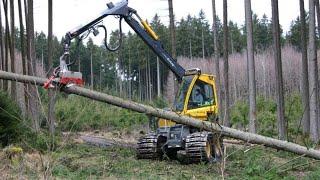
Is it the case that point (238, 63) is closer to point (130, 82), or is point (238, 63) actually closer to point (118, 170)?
point (130, 82)

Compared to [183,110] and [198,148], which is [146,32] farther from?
[198,148]

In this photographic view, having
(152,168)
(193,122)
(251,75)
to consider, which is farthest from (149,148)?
(251,75)

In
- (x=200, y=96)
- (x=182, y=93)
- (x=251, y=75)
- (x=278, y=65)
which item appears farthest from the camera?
(x=278, y=65)

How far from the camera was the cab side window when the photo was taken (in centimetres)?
1212

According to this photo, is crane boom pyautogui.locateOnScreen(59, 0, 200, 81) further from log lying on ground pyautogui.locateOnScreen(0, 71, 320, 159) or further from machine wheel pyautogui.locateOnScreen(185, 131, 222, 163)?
log lying on ground pyautogui.locateOnScreen(0, 71, 320, 159)

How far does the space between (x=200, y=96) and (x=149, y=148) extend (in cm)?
182

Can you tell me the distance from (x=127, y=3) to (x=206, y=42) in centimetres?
5535

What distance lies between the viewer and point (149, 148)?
12000 millimetres

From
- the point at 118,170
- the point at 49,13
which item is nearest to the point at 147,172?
the point at 118,170

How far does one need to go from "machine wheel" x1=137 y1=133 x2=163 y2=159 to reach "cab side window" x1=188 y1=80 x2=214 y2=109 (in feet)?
3.97

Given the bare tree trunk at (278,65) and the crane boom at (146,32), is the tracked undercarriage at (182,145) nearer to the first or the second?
the crane boom at (146,32)

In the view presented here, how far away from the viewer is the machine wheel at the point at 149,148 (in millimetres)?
12000

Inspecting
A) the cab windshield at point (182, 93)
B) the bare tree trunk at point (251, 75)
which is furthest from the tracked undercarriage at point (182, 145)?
the bare tree trunk at point (251, 75)

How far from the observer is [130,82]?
65.9 meters
